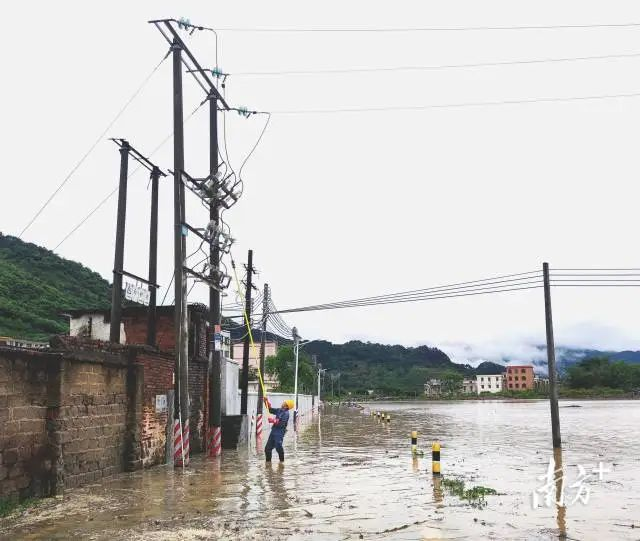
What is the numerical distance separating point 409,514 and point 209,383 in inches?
496

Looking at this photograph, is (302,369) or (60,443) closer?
(60,443)

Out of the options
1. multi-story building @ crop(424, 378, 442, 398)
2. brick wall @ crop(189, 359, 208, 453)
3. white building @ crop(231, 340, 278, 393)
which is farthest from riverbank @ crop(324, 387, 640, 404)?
brick wall @ crop(189, 359, 208, 453)

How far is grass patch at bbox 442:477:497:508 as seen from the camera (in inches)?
440

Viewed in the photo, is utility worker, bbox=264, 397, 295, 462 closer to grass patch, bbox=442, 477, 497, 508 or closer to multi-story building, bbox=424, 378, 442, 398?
grass patch, bbox=442, 477, 497, 508

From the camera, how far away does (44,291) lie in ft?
198

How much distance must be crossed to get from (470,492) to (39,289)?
5620cm

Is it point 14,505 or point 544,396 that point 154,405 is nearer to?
point 14,505

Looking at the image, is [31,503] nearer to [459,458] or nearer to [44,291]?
[459,458]

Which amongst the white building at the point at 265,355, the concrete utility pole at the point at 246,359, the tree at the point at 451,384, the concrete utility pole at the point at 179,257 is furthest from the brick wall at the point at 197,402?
the tree at the point at 451,384

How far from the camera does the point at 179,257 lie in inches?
722

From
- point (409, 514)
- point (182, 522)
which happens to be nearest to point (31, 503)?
point (182, 522)

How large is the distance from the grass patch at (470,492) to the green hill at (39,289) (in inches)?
1532

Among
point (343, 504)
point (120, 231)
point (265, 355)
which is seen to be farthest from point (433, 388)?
point (343, 504)

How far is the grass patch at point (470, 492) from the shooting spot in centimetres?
1117
